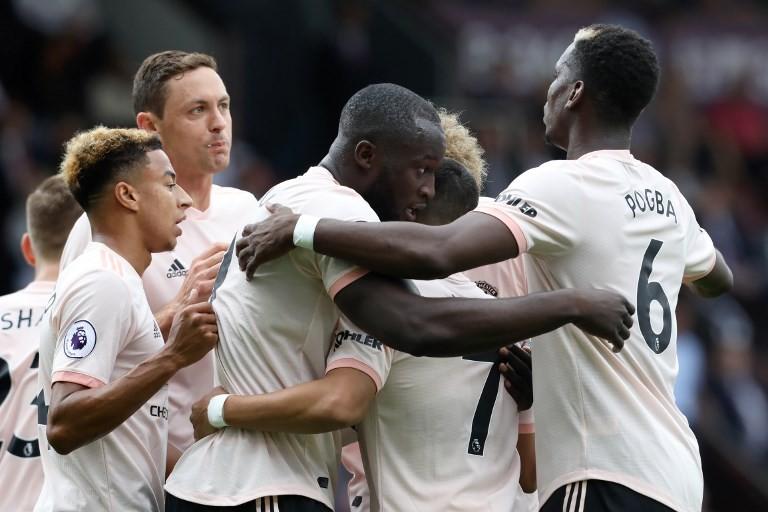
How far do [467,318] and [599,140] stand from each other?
954mm

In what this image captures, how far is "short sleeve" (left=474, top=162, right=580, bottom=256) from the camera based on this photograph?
4.44m

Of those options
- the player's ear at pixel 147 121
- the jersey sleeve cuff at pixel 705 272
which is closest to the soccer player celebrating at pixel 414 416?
the jersey sleeve cuff at pixel 705 272

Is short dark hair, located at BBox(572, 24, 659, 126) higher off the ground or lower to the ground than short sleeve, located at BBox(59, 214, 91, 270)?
higher

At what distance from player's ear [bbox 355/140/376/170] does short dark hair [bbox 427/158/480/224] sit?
421 mm

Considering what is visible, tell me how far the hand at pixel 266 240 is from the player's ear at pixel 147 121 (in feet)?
5.25

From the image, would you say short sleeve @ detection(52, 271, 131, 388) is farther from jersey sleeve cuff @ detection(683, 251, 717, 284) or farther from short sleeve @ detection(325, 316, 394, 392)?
jersey sleeve cuff @ detection(683, 251, 717, 284)

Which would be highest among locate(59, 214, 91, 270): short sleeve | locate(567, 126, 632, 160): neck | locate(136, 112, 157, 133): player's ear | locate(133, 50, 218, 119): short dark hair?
locate(133, 50, 218, 119): short dark hair

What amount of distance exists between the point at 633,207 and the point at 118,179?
198 centimetres

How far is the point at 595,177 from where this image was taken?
4613 millimetres

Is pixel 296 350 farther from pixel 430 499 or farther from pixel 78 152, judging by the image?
pixel 78 152

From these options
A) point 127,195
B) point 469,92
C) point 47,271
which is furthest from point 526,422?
point 469,92

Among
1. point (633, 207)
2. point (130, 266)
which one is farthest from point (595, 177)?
point (130, 266)

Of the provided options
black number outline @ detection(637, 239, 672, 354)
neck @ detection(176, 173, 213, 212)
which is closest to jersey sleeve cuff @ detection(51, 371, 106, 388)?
neck @ detection(176, 173, 213, 212)

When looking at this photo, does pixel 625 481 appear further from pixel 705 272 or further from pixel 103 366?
pixel 103 366
